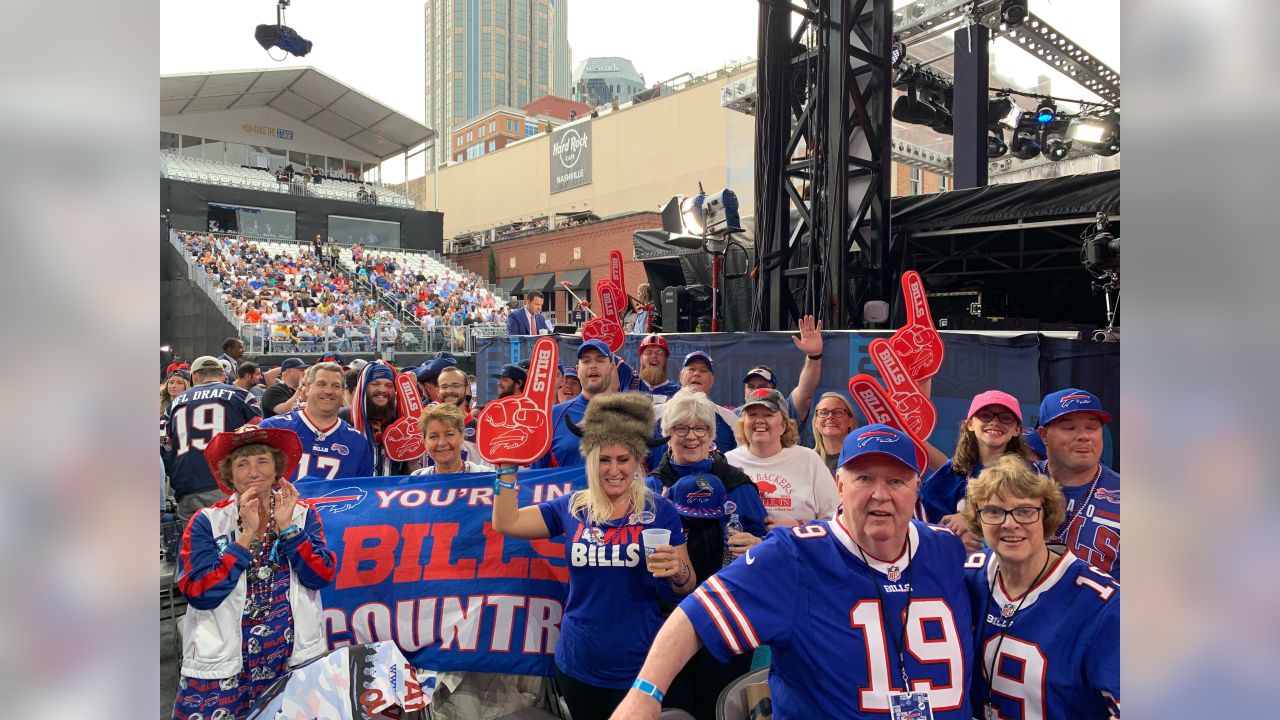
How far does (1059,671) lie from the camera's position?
6.82 feet

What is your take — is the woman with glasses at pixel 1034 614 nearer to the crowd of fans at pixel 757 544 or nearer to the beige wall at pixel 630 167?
the crowd of fans at pixel 757 544

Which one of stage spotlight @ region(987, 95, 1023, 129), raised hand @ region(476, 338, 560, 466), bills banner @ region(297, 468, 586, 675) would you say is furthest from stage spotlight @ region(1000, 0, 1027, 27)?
bills banner @ region(297, 468, 586, 675)

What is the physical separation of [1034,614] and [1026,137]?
13.4 metres

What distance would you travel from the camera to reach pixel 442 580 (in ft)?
12.8

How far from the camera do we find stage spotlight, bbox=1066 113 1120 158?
1205 centimetres

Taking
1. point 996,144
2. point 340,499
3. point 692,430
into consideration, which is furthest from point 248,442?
point 996,144

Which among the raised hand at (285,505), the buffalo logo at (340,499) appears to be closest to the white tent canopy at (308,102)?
the buffalo logo at (340,499)

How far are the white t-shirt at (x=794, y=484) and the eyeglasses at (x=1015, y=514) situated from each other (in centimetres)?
156

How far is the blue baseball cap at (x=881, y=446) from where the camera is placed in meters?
2.26

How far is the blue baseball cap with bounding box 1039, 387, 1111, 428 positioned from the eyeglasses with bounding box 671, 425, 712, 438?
1.50 m

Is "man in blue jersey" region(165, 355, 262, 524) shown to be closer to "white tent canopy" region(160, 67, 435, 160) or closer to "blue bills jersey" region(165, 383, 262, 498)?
"blue bills jersey" region(165, 383, 262, 498)

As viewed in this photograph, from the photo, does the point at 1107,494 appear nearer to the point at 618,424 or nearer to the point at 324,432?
the point at 618,424
